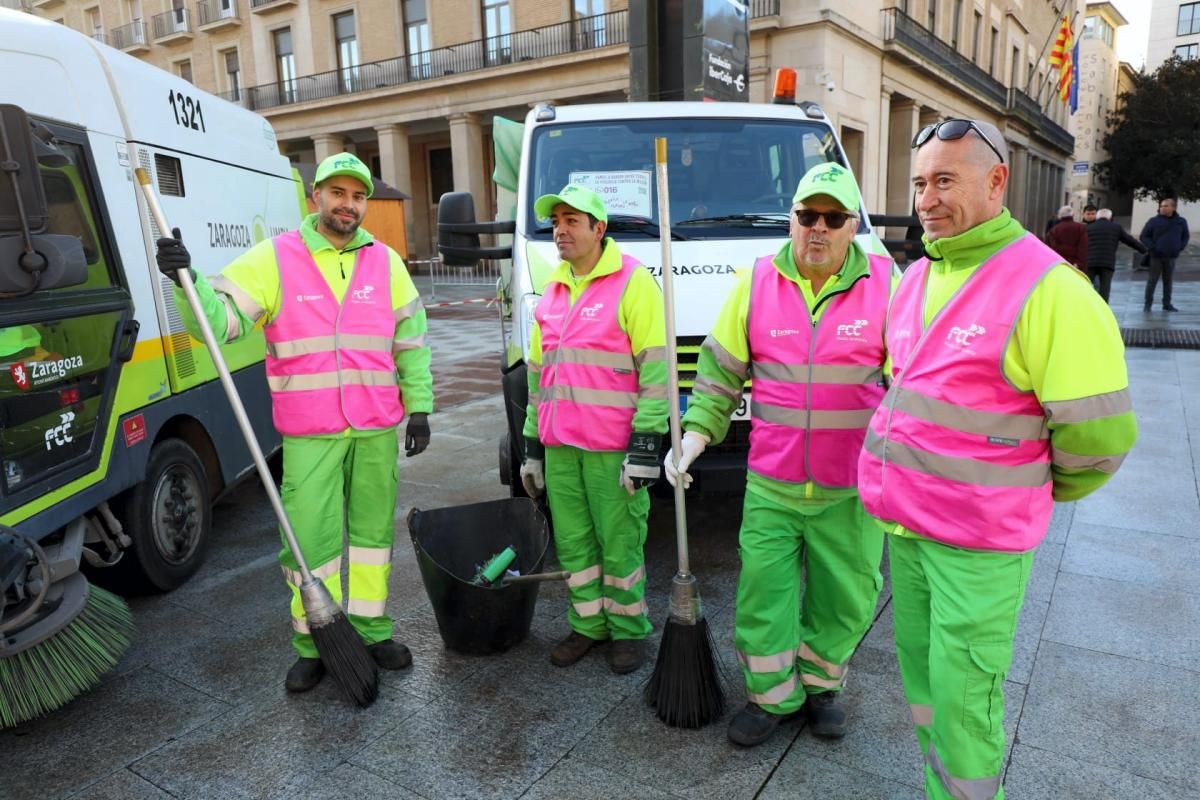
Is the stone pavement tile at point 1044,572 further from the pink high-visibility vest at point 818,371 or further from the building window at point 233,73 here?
the building window at point 233,73

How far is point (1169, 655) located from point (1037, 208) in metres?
52.3

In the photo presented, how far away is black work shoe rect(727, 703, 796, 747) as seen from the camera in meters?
2.80

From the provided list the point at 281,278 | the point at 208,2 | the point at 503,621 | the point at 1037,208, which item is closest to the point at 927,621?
the point at 503,621

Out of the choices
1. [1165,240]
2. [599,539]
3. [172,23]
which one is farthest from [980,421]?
[172,23]

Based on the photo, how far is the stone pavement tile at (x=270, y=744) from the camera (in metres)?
2.69

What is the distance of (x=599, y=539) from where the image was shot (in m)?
3.39

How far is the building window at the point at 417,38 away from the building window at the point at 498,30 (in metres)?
2.31

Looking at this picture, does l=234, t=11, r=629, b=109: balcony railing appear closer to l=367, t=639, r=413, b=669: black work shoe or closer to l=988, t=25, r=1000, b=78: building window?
l=988, t=25, r=1000, b=78: building window

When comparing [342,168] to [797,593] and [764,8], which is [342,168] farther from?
[764,8]

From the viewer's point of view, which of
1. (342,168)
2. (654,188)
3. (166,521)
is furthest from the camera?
(654,188)

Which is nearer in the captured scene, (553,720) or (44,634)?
(44,634)

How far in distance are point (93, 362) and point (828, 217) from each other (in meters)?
2.95

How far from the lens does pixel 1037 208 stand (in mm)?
48844

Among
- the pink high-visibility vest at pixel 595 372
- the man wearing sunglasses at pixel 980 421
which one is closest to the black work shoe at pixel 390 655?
the pink high-visibility vest at pixel 595 372
